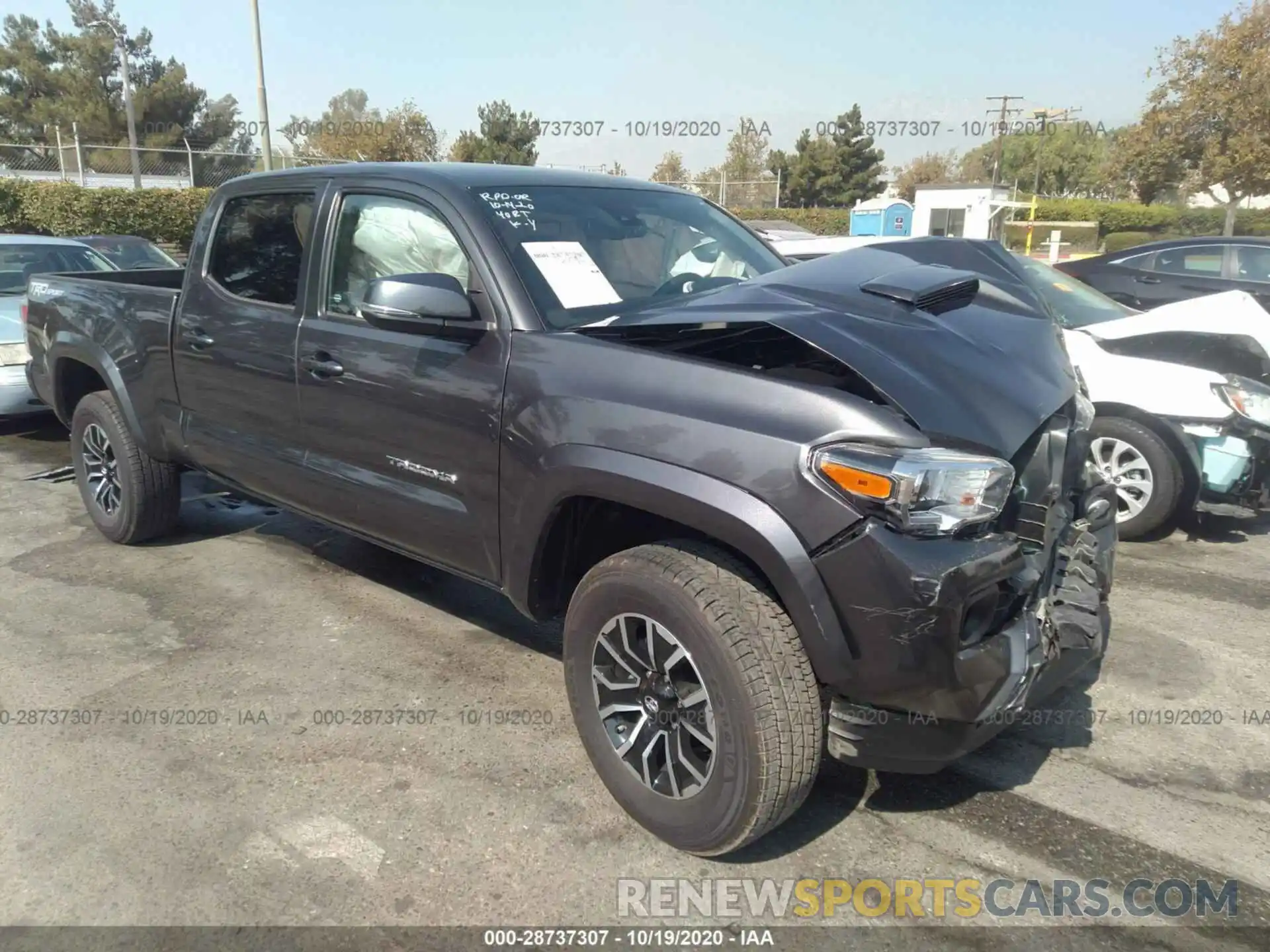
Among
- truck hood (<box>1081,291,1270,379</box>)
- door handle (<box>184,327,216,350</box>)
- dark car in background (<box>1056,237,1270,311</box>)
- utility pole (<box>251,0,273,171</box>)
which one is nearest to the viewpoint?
door handle (<box>184,327,216,350</box>)

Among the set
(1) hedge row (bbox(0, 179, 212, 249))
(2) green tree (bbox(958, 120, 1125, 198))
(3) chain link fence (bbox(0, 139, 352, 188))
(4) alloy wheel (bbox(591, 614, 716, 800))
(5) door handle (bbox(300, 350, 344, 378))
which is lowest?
(4) alloy wheel (bbox(591, 614, 716, 800))

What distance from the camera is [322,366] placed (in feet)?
11.8

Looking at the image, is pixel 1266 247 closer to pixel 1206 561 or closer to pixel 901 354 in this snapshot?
pixel 1206 561

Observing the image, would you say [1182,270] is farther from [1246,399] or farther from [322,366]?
[322,366]

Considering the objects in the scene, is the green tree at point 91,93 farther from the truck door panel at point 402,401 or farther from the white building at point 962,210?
the truck door panel at point 402,401

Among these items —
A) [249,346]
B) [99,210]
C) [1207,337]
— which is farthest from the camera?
[99,210]

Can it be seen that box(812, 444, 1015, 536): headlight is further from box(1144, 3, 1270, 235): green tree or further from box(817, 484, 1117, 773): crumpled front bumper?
box(1144, 3, 1270, 235): green tree

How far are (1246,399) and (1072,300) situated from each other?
1593mm

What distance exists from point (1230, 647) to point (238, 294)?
180 inches

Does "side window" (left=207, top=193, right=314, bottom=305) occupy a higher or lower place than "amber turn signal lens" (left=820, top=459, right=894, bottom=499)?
higher

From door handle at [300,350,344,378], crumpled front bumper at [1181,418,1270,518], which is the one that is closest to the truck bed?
door handle at [300,350,344,378]

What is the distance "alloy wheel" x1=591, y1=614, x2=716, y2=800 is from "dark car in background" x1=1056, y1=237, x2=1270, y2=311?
7570 millimetres

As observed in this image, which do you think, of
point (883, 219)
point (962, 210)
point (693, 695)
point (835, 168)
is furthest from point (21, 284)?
point (835, 168)

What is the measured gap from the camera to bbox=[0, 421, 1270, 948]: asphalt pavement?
8.54ft
